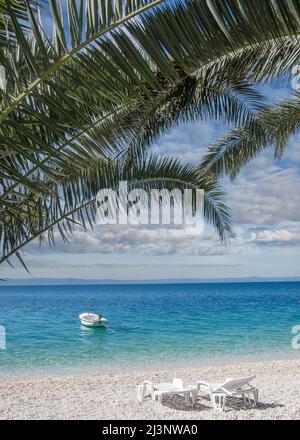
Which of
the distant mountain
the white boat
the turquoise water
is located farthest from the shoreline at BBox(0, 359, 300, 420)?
the distant mountain

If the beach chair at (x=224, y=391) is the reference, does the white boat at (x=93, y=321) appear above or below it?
below

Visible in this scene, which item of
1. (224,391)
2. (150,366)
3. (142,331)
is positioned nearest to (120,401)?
(224,391)

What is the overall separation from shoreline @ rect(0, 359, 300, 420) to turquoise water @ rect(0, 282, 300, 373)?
5208mm

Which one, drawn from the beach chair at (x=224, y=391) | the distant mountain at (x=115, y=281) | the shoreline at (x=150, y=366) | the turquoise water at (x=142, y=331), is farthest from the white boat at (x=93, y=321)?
the distant mountain at (x=115, y=281)

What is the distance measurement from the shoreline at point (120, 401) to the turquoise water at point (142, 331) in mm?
5208

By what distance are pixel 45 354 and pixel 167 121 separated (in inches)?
619

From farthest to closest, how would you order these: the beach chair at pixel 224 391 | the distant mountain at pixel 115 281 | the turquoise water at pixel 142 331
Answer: the distant mountain at pixel 115 281
the turquoise water at pixel 142 331
the beach chair at pixel 224 391

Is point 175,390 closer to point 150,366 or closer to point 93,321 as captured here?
point 150,366

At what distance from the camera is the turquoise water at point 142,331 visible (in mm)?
19406

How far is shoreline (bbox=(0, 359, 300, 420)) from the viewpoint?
24.5 feet

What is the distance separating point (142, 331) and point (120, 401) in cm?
2181

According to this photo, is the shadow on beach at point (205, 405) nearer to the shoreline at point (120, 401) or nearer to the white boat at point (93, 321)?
the shoreline at point (120, 401)
